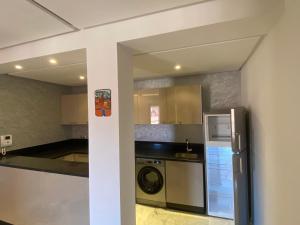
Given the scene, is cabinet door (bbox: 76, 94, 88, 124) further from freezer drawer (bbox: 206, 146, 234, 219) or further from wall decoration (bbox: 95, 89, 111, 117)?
freezer drawer (bbox: 206, 146, 234, 219)

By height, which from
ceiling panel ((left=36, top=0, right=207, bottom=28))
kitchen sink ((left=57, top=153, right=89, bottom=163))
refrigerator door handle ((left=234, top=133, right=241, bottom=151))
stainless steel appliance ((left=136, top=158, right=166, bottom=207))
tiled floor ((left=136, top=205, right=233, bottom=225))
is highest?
ceiling panel ((left=36, top=0, right=207, bottom=28))

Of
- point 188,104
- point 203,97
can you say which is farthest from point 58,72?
point 203,97

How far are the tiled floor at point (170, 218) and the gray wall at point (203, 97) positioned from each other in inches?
45.8

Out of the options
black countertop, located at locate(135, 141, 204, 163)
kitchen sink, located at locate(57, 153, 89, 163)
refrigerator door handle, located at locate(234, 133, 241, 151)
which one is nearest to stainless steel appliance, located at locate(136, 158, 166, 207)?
black countertop, located at locate(135, 141, 204, 163)

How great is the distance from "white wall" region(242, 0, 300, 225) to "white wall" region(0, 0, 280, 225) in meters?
0.27

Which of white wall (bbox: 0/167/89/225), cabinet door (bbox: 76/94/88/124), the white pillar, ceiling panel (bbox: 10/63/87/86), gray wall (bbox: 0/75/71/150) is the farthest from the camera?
cabinet door (bbox: 76/94/88/124)

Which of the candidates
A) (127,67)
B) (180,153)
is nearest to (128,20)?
(127,67)

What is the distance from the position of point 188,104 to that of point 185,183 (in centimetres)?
119

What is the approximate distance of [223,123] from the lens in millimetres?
2729

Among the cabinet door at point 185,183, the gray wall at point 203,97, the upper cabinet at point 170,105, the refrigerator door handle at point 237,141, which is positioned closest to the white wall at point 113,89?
the refrigerator door handle at point 237,141

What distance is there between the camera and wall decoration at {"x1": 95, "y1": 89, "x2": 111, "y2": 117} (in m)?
1.60

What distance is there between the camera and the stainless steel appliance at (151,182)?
2930 mm

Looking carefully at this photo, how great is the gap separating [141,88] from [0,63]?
2129mm

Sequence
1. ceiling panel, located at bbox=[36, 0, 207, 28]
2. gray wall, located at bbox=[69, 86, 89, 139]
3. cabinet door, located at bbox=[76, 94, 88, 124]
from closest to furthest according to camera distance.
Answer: ceiling panel, located at bbox=[36, 0, 207, 28] → cabinet door, located at bbox=[76, 94, 88, 124] → gray wall, located at bbox=[69, 86, 89, 139]
